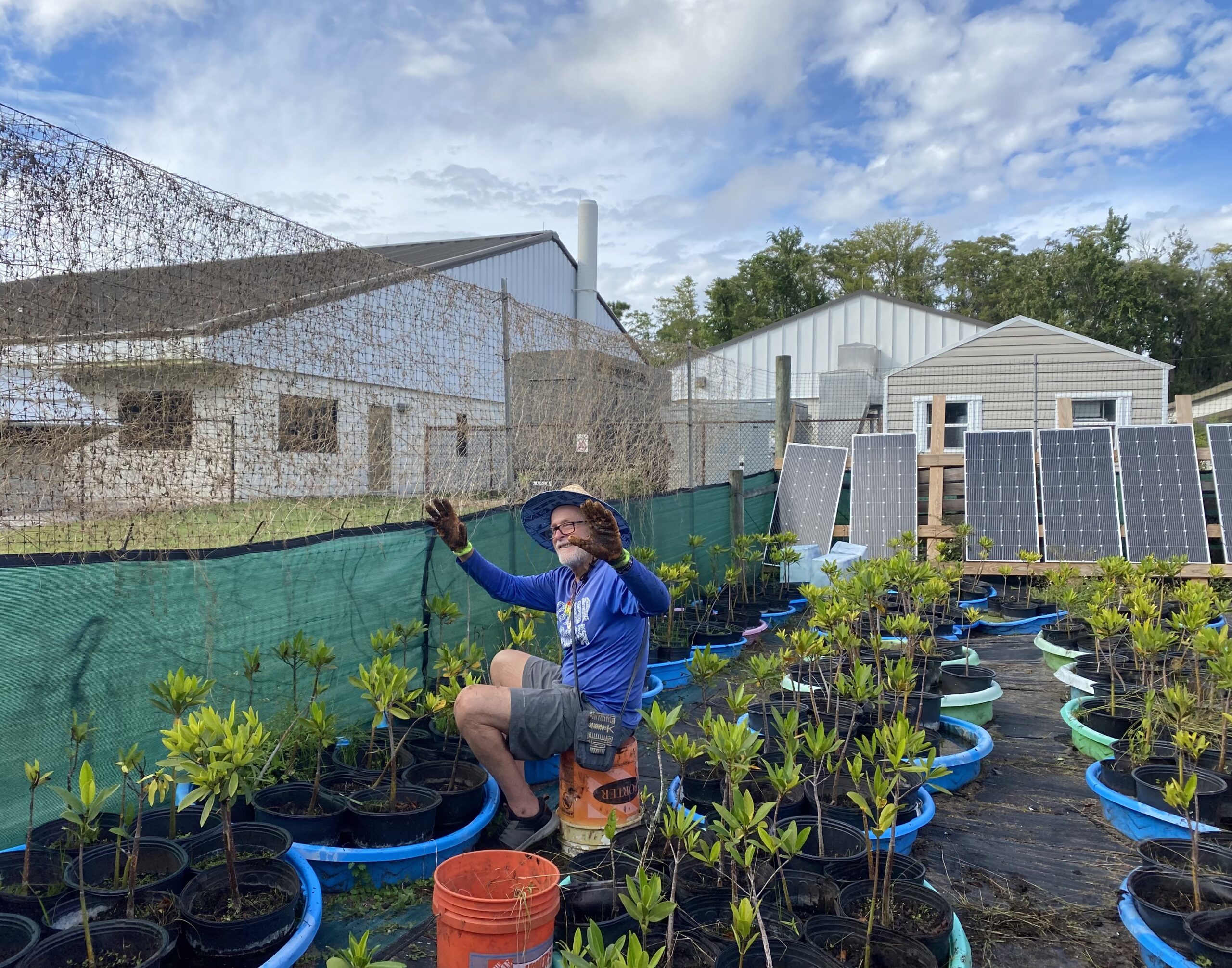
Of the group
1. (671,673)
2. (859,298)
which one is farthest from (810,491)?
(859,298)

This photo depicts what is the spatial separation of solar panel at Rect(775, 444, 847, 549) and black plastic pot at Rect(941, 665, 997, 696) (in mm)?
5107

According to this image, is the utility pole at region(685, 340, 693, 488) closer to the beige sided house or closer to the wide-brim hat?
A: the wide-brim hat

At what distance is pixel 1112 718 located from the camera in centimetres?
437

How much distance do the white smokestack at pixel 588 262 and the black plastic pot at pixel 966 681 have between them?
47.9 ft

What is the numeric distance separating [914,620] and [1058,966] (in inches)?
78.0

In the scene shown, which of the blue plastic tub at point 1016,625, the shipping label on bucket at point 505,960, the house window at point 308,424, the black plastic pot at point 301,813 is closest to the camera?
the shipping label on bucket at point 505,960

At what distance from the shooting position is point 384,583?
4.20 metres

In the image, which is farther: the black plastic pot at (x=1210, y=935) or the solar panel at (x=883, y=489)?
the solar panel at (x=883, y=489)

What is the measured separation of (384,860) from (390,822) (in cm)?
13

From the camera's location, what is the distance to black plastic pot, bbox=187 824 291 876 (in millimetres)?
2672

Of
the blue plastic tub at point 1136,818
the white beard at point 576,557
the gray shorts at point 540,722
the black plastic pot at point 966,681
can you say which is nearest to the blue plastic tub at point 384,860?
the gray shorts at point 540,722

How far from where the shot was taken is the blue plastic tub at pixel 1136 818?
3.33 metres

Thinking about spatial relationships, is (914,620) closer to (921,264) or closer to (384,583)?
(384,583)

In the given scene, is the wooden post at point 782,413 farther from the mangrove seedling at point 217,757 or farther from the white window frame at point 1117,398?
the mangrove seedling at point 217,757
